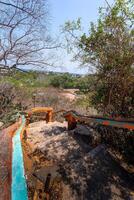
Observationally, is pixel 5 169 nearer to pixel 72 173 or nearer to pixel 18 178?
pixel 18 178

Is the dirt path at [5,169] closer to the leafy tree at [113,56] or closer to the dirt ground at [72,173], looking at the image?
the dirt ground at [72,173]

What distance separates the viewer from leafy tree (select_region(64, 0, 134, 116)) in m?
4.05

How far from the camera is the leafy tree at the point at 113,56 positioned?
160 inches

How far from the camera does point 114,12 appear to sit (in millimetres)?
4254

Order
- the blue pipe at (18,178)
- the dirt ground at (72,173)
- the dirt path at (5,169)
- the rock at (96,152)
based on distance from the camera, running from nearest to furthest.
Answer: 1. the blue pipe at (18,178)
2. the dirt path at (5,169)
3. the dirt ground at (72,173)
4. the rock at (96,152)

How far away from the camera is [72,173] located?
3.10 metres

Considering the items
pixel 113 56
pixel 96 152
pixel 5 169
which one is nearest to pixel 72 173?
pixel 96 152

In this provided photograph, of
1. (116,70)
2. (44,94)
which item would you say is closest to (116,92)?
(116,70)

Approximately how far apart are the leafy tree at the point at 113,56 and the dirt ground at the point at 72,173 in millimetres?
1106

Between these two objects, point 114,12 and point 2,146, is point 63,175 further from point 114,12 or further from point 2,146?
point 114,12

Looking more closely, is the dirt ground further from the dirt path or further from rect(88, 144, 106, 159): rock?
the dirt path

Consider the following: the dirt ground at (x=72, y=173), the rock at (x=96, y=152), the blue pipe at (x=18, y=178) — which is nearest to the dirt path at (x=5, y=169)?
the blue pipe at (x=18, y=178)

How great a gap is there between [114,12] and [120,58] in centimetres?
93

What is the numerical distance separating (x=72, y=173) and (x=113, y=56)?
7.22 ft
